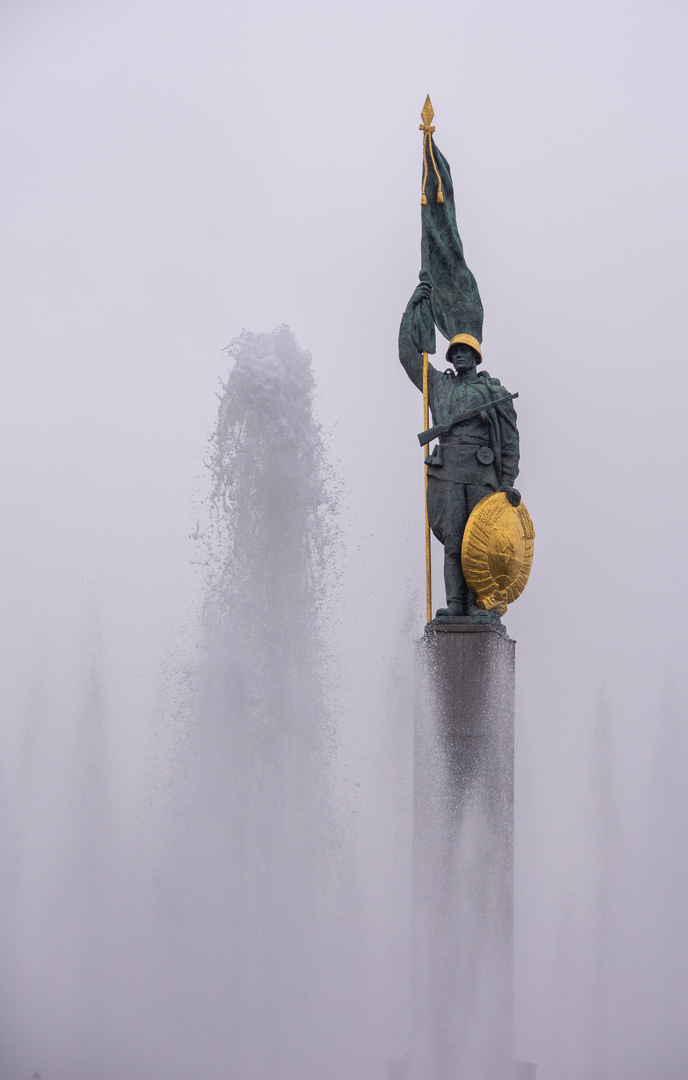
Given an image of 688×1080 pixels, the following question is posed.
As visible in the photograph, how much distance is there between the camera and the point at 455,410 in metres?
13.7

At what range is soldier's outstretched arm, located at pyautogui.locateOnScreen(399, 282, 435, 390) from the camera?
46.8 ft

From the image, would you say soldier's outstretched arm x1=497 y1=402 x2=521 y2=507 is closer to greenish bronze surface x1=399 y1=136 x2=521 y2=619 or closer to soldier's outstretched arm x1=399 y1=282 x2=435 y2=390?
greenish bronze surface x1=399 y1=136 x2=521 y2=619

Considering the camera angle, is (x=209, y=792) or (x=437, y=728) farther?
(x=209, y=792)

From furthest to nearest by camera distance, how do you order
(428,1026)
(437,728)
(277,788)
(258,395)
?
1. (258,395)
2. (277,788)
3. (437,728)
4. (428,1026)

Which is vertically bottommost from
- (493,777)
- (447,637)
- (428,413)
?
(493,777)

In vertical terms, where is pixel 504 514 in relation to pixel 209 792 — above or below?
above

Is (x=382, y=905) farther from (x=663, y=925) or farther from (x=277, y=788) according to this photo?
(x=663, y=925)

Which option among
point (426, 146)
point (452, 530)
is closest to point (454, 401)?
point (452, 530)

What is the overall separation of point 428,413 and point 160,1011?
273 inches

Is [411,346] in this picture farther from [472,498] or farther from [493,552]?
[493,552]

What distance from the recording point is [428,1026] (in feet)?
38.9

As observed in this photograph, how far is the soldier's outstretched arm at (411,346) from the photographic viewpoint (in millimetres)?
14250

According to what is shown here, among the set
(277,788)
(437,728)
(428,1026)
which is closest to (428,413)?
(437,728)

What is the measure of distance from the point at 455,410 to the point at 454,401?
115mm
